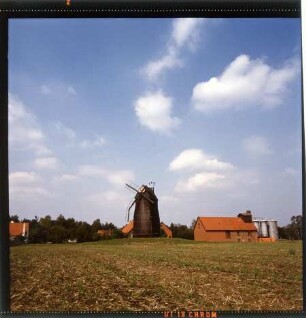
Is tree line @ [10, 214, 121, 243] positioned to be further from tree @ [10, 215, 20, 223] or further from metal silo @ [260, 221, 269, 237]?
metal silo @ [260, 221, 269, 237]

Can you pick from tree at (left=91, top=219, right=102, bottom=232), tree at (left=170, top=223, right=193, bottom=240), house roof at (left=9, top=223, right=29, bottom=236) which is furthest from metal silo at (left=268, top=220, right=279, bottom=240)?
house roof at (left=9, top=223, right=29, bottom=236)

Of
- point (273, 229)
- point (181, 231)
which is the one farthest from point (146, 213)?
point (273, 229)

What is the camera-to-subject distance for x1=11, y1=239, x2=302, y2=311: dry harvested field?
146 inches

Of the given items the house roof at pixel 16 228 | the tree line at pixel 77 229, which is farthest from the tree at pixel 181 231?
the house roof at pixel 16 228

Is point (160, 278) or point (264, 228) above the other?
point (264, 228)

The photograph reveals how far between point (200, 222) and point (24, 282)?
1.86 metres

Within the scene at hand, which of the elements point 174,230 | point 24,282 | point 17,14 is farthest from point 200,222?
point 17,14

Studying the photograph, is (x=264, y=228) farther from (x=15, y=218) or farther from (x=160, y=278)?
(x=15, y=218)

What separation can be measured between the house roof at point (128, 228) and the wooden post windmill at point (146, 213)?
0.07 meters

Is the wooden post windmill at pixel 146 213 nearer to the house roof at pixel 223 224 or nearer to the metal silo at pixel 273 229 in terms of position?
the house roof at pixel 223 224

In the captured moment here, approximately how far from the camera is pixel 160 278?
13.3ft

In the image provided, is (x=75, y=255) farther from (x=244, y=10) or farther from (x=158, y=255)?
(x=244, y=10)

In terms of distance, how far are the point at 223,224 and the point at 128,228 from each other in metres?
1.23

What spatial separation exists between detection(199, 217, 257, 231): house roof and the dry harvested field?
0.25 m
